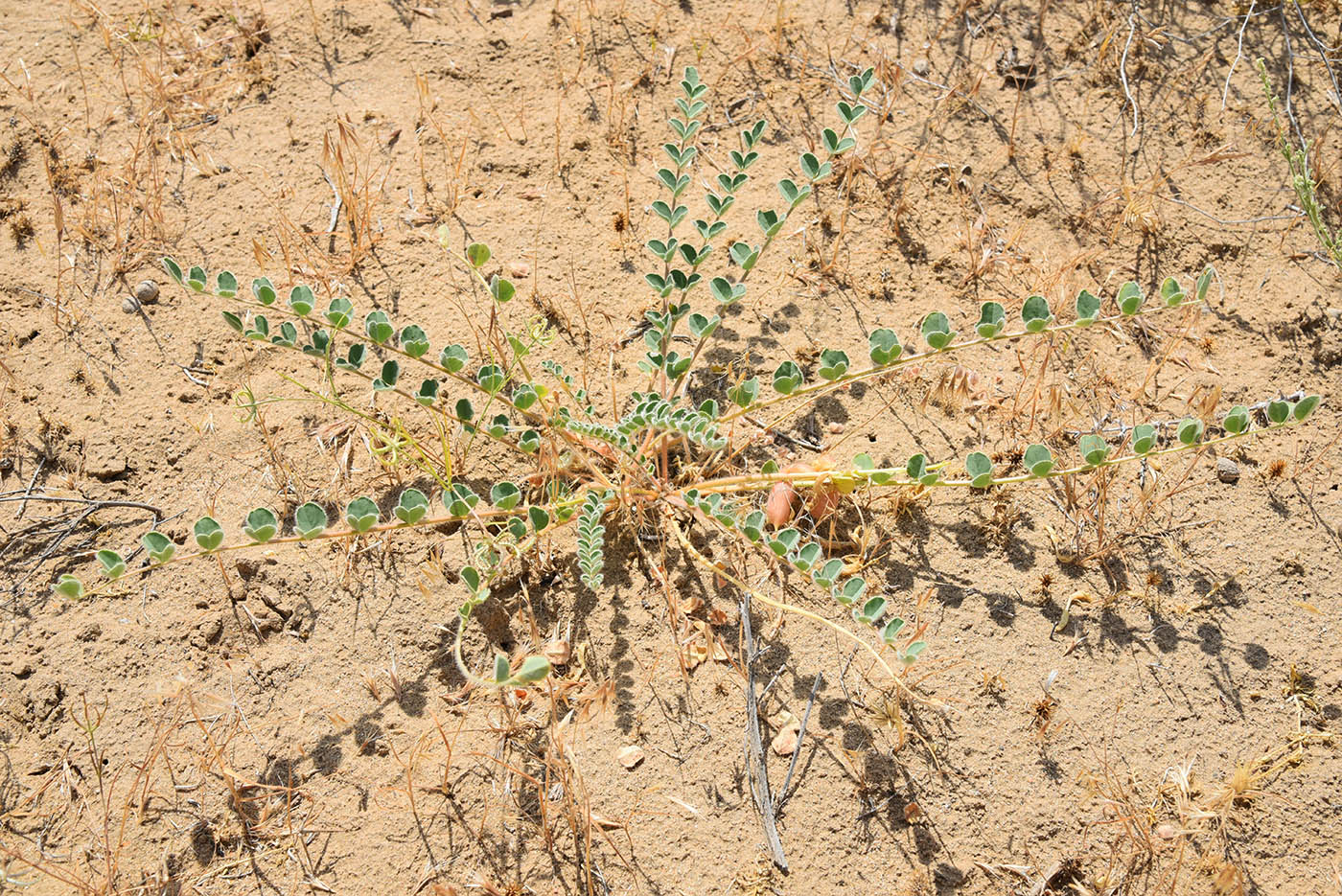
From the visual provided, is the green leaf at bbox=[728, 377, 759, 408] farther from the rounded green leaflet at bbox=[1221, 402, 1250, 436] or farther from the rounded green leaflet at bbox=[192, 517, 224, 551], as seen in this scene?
the rounded green leaflet at bbox=[192, 517, 224, 551]

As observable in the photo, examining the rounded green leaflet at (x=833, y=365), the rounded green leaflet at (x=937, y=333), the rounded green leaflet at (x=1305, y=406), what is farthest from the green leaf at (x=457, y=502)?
the rounded green leaflet at (x=1305, y=406)

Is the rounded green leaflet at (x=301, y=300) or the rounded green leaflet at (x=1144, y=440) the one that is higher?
the rounded green leaflet at (x=1144, y=440)

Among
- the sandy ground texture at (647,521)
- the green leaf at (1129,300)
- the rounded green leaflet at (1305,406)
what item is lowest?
the sandy ground texture at (647,521)

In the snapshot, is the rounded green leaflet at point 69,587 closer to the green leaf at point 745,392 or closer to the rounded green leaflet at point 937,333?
the green leaf at point 745,392

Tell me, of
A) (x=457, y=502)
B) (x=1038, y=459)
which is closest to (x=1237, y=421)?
(x=1038, y=459)

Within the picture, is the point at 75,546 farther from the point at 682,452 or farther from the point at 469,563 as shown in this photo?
the point at 682,452

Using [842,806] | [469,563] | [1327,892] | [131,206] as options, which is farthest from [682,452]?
[131,206]
